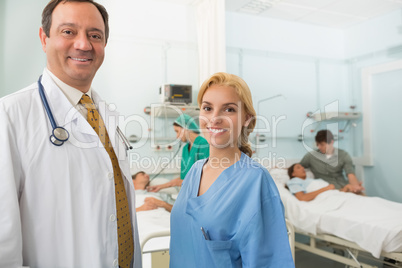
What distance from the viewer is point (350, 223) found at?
8.66 ft

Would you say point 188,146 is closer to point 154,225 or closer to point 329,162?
point 154,225

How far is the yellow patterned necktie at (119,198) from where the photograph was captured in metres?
1.09

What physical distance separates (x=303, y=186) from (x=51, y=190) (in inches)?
116

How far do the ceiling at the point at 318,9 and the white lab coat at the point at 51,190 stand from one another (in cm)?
308

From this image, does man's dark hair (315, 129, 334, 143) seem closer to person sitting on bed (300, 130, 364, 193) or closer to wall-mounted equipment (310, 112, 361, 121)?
person sitting on bed (300, 130, 364, 193)

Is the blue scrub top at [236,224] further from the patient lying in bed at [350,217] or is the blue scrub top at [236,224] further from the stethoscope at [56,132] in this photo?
the patient lying in bed at [350,217]

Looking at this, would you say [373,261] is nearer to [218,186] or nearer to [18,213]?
[218,186]

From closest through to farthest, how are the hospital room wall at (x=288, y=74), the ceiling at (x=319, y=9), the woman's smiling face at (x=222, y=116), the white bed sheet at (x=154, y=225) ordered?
the woman's smiling face at (x=222, y=116)
the white bed sheet at (x=154, y=225)
the ceiling at (x=319, y=9)
the hospital room wall at (x=288, y=74)

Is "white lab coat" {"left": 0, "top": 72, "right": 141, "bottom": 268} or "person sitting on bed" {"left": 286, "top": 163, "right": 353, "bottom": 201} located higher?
"white lab coat" {"left": 0, "top": 72, "right": 141, "bottom": 268}

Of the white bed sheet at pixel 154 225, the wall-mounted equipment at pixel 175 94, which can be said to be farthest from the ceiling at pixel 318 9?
the white bed sheet at pixel 154 225

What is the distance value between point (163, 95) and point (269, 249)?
281 cm

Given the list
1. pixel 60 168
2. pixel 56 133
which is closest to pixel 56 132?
pixel 56 133

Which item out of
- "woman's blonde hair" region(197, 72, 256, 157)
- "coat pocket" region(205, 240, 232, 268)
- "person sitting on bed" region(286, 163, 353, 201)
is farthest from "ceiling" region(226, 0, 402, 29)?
"coat pocket" region(205, 240, 232, 268)

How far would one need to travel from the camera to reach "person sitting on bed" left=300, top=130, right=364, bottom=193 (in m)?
3.57
